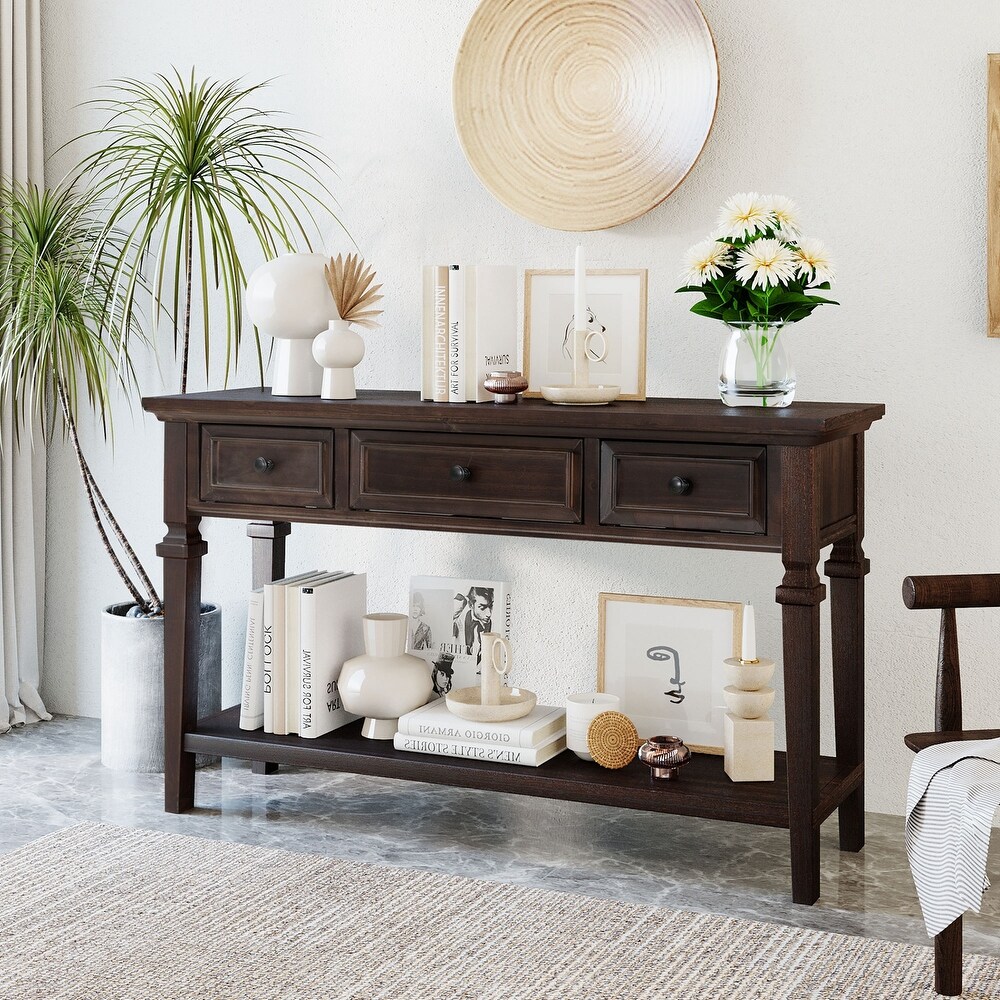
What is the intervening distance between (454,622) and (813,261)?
1.03m

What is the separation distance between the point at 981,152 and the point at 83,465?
79.7 inches

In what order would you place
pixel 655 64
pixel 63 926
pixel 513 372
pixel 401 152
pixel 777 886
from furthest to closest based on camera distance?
pixel 401 152 < pixel 655 64 < pixel 513 372 < pixel 777 886 < pixel 63 926

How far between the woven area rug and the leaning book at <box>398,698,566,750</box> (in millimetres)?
271

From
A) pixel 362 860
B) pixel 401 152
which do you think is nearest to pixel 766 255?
pixel 401 152

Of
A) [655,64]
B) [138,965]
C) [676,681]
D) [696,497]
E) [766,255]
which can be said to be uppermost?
[655,64]

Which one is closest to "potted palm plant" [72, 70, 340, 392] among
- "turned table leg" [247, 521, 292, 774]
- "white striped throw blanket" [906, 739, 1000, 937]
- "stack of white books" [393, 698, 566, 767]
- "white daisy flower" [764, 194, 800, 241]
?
"turned table leg" [247, 521, 292, 774]

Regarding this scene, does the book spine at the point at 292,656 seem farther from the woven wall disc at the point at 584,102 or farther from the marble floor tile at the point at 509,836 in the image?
the woven wall disc at the point at 584,102

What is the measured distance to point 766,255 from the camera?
7.38ft

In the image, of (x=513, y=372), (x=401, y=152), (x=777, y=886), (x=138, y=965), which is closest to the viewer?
(x=138, y=965)

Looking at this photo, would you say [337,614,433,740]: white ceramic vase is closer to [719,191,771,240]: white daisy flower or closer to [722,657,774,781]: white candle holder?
[722,657,774,781]: white candle holder

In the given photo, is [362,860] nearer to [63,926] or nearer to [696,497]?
[63,926]

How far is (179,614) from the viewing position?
2.67 metres

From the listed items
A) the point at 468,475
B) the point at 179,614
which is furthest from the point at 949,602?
the point at 179,614

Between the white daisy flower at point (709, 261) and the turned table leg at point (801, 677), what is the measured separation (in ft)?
1.17
